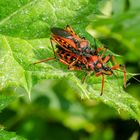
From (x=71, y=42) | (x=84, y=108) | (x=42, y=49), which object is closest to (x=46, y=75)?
(x=42, y=49)

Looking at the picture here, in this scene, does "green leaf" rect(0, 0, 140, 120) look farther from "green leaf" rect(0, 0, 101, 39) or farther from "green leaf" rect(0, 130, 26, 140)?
"green leaf" rect(0, 130, 26, 140)

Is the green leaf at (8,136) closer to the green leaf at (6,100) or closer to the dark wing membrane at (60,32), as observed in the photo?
the green leaf at (6,100)

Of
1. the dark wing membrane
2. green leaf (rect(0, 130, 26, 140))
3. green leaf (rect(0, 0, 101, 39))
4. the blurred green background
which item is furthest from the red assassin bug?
the blurred green background

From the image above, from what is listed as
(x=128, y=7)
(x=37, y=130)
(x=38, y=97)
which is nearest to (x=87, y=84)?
(x=128, y=7)

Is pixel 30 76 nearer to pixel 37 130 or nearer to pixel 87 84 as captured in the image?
pixel 87 84

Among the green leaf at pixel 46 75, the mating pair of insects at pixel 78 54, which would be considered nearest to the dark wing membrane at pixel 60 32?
the mating pair of insects at pixel 78 54

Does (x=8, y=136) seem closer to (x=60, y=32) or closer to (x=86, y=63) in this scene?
(x=60, y=32)
